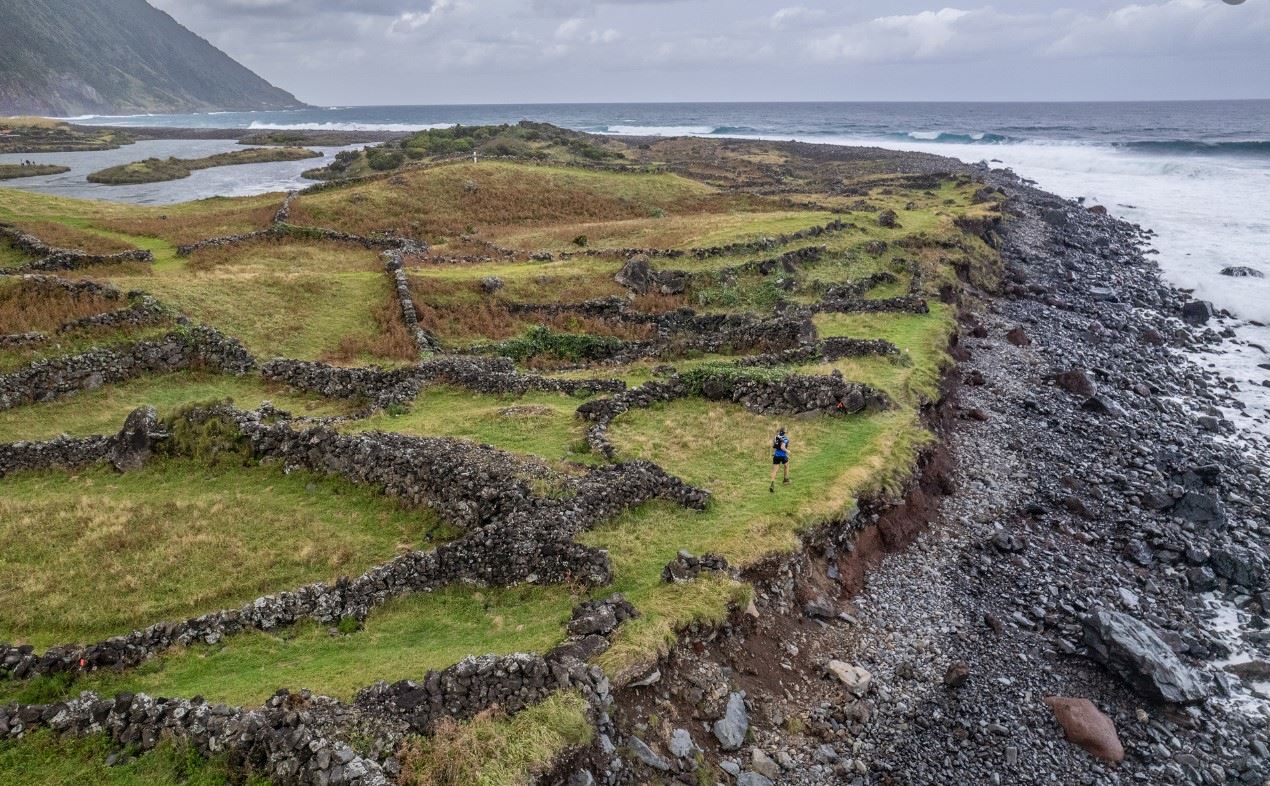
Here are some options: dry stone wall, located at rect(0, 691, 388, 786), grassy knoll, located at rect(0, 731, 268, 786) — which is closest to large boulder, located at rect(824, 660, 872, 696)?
dry stone wall, located at rect(0, 691, 388, 786)

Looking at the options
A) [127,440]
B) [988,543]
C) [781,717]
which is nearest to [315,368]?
[127,440]

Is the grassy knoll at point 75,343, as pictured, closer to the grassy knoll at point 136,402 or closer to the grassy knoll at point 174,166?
the grassy knoll at point 136,402

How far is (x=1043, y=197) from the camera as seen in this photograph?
98.4 m

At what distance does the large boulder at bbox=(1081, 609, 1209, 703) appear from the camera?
54.0ft

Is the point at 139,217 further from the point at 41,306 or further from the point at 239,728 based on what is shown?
the point at 239,728

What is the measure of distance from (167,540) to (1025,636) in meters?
23.7

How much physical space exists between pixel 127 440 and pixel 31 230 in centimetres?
3446

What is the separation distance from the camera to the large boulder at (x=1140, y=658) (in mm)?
16453

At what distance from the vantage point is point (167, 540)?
19.5m

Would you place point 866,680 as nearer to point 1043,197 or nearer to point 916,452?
point 916,452

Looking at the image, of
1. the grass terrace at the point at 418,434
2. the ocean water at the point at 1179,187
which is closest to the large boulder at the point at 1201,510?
the grass terrace at the point at 418,434

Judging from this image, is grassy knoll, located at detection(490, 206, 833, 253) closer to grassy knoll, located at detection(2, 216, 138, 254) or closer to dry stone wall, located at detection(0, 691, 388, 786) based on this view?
grassy knoll, located at detection(2, 216, 138, 254)

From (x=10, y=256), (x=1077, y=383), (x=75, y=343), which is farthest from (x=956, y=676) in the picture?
(x=10, y=256)

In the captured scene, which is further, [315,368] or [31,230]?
[31,230]
